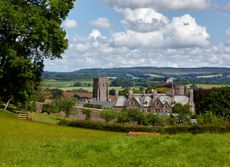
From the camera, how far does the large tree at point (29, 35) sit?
168 ft

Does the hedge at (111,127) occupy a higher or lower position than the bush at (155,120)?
higher

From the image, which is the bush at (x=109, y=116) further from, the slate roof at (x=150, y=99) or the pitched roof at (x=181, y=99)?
the pitched roof at (x=181, y=99)

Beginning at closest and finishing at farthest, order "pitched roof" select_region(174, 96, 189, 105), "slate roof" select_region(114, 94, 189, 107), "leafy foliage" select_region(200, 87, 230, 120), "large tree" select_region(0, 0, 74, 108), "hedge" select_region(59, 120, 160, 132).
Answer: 1. "large tree" select_region(0, 0, 74, 108)
2. "hedge" select_region(59, 120, 160, 132)
3. "leafy foliage" select_region(200, 87, 230, 120)
4. "pitched roof" select_region(174, 96, 189, 105)
5. "slate roof" select_region(114, 94, 189, 107)

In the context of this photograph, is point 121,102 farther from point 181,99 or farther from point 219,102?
point 219,102

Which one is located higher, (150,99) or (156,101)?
(150,99)

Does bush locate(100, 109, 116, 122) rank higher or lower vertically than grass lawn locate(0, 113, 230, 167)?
lower

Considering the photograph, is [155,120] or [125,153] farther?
[155,120]

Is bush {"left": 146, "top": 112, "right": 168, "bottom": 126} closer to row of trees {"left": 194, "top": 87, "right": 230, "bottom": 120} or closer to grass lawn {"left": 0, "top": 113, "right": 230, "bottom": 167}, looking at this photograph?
row of trees {"left": 194, "top": 87, "right": 230, "bottom": 120}

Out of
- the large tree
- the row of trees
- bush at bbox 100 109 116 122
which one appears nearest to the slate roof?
the row of trees

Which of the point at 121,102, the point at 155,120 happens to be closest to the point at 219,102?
the point at 155,120

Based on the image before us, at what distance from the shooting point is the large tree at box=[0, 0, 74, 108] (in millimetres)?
51188

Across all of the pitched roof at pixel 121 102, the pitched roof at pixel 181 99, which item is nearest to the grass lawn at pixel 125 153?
the pitched roof at pixel 181 99

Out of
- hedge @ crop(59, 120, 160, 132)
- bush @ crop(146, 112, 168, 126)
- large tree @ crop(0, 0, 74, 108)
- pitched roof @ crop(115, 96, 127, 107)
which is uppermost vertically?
large tree @ crop(0, 0, 74, 108)

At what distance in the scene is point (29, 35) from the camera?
5247 centimetres
